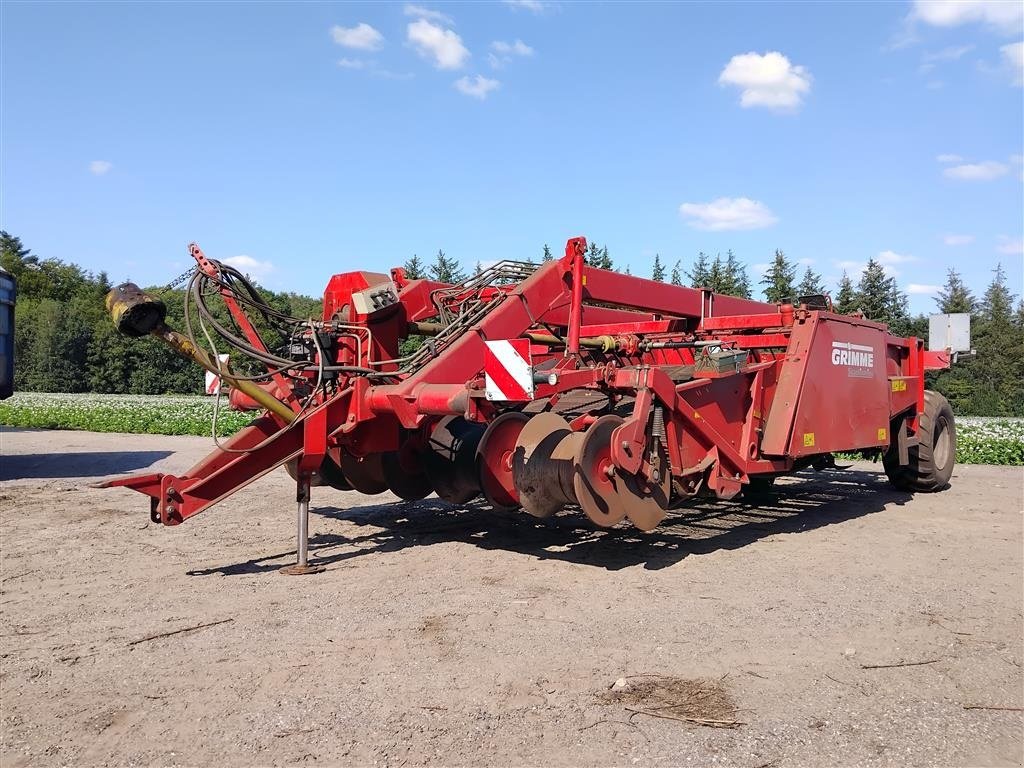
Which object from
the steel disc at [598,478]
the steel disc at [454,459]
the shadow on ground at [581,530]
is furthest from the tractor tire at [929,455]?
the steel disc at [454,459]

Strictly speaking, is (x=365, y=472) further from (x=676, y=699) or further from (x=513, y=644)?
(x=676, y=699)

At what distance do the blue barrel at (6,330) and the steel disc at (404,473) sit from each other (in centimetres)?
715

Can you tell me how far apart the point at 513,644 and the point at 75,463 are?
1255 cm

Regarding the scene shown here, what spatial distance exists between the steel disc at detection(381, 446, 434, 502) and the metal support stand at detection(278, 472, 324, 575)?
99cm

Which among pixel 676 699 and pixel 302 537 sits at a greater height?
pixel 302 537

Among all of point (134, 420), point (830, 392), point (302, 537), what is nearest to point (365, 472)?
point (302, 537)

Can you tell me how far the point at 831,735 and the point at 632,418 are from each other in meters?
2.65

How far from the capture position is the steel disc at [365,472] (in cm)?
727

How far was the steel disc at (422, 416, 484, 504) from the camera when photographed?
22.0ft

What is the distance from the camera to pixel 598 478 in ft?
18.2

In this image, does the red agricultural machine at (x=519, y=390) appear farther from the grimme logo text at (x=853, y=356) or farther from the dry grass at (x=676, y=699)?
the dry grass at (x=676, y=699)

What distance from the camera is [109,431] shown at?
22828 millimetres

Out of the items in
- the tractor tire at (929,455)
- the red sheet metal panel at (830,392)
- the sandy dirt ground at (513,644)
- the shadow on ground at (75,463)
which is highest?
the red sheet metal panel at (830,392)

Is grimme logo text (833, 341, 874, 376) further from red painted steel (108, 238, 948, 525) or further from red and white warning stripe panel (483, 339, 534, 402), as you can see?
red and white warning stripe panel (483, 339, 534, 402)
